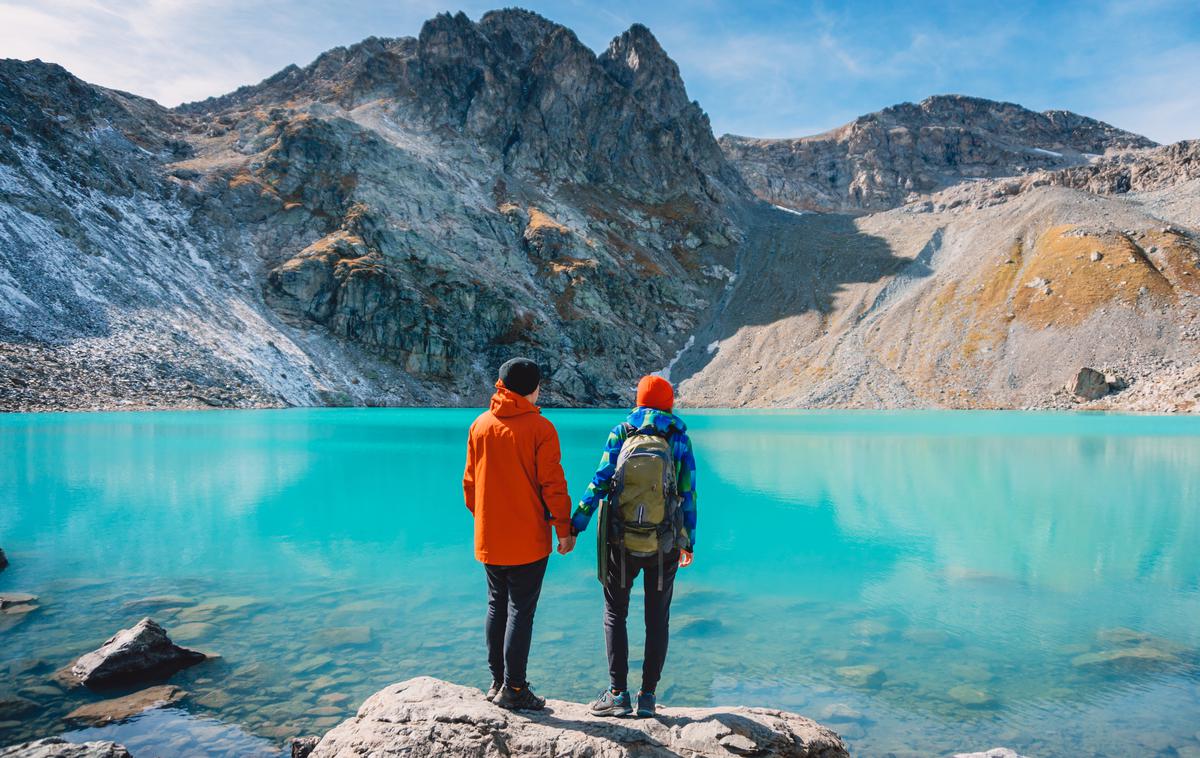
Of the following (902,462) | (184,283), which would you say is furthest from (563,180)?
(902,462)

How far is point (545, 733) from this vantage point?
197 inches

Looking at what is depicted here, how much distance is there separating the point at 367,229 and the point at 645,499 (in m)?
93.5

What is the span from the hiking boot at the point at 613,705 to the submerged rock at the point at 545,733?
8cm

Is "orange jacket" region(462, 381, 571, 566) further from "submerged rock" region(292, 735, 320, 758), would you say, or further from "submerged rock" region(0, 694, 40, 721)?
"submerged rock" region(0, 694, 40, 721)

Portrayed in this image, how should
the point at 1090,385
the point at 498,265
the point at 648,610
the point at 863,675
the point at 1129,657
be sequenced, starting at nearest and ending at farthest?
the point at 648,610 → the point at 863,675 → the point at 1129,657 → the point at 1090,385 → the point at 498,265

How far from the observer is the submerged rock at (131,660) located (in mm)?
7660

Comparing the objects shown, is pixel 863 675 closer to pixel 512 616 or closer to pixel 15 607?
pixel 512 616

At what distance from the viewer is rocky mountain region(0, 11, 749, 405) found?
63156 millimetres

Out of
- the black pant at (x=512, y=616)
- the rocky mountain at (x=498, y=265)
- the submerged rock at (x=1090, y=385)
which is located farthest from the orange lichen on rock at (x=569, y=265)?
the black pant at (x=512, y=616)

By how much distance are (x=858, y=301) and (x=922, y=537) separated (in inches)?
3408

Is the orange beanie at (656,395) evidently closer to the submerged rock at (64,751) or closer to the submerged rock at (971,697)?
the submerged rock at (64,751)

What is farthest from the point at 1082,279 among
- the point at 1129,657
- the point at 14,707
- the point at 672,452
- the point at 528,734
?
the point at 14,707

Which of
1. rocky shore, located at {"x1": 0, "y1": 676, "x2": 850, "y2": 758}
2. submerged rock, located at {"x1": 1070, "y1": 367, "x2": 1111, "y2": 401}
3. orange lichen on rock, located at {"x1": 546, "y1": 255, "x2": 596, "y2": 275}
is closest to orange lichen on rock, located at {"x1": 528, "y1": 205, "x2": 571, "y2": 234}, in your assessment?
orange lichen on rock, located at {"x1": 546, "y1": 255, "x2": 596, "y2": 275}

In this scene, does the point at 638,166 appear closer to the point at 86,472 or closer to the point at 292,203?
the point at 292,203
